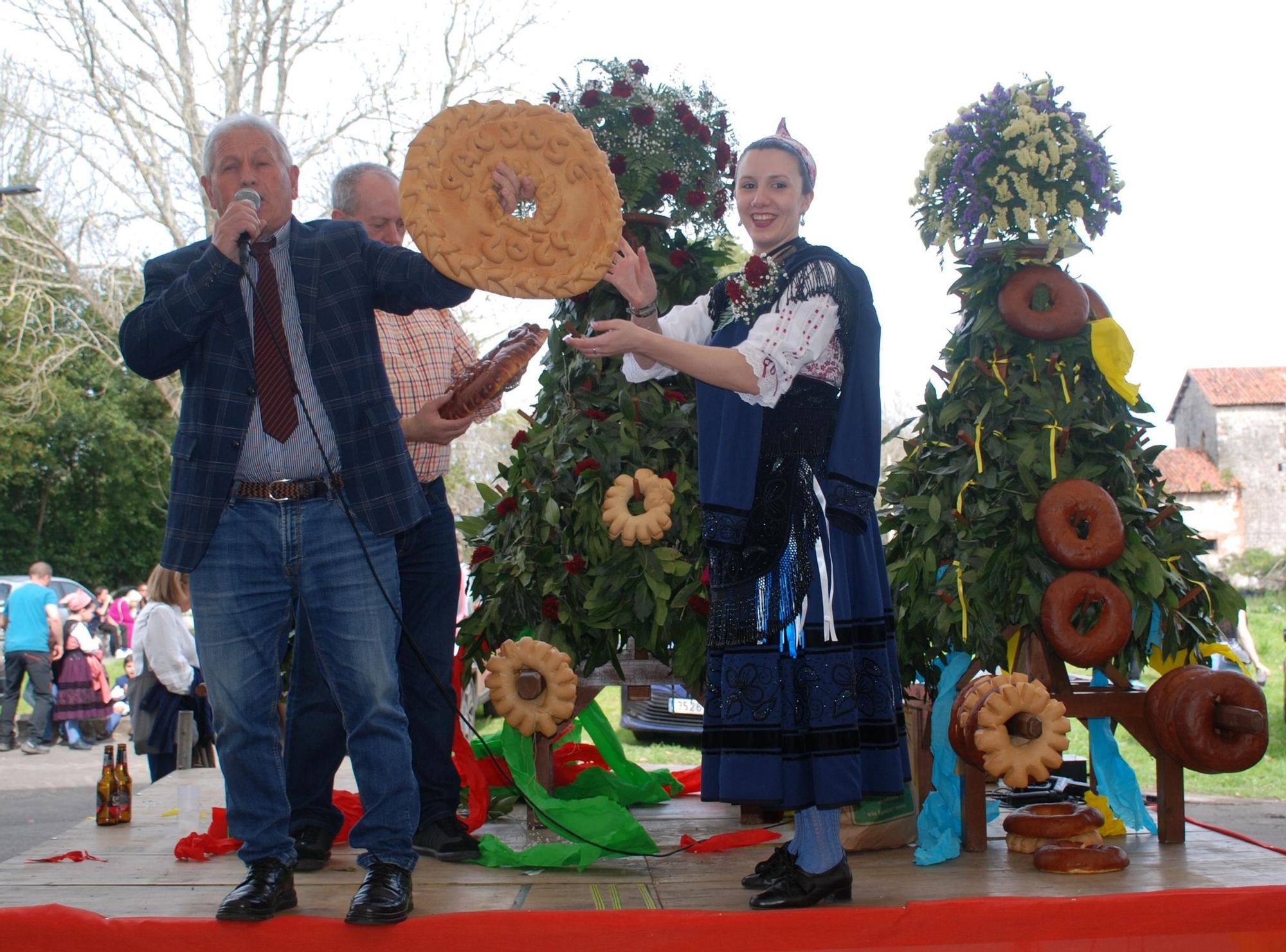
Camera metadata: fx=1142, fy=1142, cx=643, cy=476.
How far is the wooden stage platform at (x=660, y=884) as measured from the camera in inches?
91.8

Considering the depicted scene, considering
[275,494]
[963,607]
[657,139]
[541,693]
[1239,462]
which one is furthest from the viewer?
[1239,462]

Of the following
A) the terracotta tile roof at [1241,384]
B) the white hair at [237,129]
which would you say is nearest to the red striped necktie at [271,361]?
the white hair at [237,129]

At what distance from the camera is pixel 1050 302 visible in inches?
139

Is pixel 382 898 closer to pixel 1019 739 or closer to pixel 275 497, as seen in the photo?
pixel 275 497

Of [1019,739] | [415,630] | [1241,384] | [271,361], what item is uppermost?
[1241,384]

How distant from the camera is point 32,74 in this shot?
1435 cm

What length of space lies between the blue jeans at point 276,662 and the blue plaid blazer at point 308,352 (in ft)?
0.27

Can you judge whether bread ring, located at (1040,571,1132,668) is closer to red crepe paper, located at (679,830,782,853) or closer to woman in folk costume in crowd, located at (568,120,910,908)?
woman in folk costume in crowd, located at (568,120,910,908)

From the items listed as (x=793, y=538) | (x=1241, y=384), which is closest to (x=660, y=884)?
(x=793, y=538)

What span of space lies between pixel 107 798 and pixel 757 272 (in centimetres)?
257

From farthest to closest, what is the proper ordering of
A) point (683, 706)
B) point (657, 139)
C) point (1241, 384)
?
point (1241, 384) → point (683, 706) → point (657, 139)

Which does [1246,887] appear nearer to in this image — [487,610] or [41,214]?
[487,610]

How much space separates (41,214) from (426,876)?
52.0ft

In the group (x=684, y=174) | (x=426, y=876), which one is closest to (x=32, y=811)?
(x=426, y=876)
